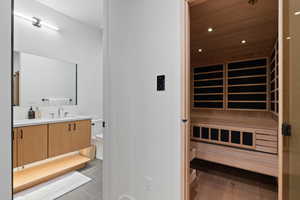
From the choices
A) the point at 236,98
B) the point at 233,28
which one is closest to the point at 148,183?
the point at 233,28

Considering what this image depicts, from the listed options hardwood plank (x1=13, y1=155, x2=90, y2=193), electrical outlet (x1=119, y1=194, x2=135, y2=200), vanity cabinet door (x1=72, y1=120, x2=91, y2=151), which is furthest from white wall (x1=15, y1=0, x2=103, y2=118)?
electrical outlet (x1=119, y1=194, x2=135, y2=200)

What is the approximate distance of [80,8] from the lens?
2.65m

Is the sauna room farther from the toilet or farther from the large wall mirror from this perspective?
the large wall mirror

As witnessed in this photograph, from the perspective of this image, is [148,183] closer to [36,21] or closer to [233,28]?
[233,28]

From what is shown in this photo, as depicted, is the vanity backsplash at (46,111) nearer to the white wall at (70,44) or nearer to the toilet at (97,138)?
the white wall at (70,44)

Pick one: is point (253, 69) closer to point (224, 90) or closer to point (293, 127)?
point (224, 90)

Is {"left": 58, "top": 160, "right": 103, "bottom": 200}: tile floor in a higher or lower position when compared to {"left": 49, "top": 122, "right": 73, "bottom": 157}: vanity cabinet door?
lower

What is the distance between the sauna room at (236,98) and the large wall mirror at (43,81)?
252cm

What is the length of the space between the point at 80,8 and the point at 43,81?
1505 mm

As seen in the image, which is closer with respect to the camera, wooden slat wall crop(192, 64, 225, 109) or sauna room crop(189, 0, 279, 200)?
sauna room crop(189, 0, 279, 200)

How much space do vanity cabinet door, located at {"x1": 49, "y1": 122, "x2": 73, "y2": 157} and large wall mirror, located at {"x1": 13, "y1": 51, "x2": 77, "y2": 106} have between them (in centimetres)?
58

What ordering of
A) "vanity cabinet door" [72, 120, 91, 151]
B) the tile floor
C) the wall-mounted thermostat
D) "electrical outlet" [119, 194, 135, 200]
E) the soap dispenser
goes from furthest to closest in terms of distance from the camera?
"vanity cabinet door" [72, 120, 91, 151] → the soap dispenser → the tile floor → "electrical outlet" [119, 194, 135, 200] → the wall-mounted thermostat

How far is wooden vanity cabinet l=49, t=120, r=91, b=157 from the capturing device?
2.32 metres
